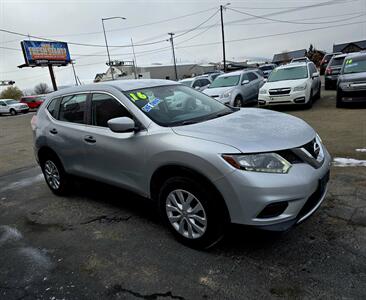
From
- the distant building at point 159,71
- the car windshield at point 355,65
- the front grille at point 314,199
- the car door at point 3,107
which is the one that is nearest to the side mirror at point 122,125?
the front grille at point 314,199

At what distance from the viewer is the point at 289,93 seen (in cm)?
1065

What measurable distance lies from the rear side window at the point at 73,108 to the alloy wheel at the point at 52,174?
0.83 metres

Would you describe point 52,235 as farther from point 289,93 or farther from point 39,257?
point 289,93

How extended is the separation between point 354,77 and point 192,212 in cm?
909

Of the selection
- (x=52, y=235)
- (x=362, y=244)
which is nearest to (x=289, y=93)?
(x=362, y=244)

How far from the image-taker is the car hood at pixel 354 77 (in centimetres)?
951

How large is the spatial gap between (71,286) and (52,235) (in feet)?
3.90

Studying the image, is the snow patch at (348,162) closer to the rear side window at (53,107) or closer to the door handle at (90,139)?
the door handle at (90,139)

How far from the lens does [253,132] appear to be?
2.87m

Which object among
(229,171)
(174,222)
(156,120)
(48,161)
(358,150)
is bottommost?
(358,150)

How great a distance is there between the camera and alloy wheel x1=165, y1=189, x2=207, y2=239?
9.53ft

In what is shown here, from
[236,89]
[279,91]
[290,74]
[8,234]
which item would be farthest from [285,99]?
[8,234]

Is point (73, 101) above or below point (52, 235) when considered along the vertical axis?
above

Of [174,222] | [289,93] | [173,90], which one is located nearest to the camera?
[174,222]
